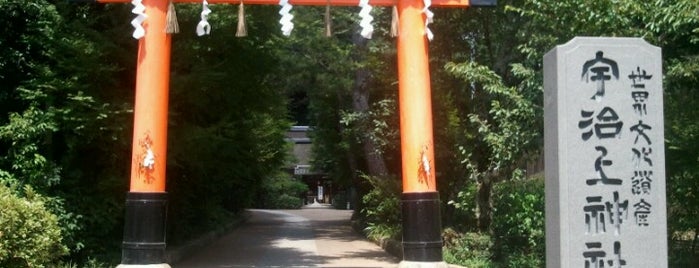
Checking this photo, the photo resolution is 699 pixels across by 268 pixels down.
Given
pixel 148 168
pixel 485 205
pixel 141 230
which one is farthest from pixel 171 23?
pixel 485 205

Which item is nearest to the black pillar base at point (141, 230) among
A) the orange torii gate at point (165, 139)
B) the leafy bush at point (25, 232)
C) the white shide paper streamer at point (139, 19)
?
the orange torii gate at point (165, 139)

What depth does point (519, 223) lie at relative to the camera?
41.4 feet

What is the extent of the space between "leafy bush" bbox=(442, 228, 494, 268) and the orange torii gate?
2.85 m

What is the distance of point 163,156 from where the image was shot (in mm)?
10898

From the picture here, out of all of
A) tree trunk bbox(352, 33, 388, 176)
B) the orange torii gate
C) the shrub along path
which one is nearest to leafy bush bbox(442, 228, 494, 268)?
the shrub along path

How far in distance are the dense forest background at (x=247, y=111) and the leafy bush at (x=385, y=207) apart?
0.27ft

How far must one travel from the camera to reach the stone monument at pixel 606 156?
6.93m

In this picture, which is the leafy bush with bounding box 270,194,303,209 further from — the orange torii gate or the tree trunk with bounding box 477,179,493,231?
the orange torii gate

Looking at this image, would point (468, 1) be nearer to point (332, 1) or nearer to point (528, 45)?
point (528, 45)

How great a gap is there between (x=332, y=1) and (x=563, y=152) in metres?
5.35

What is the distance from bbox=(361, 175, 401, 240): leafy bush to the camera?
62.3 ft

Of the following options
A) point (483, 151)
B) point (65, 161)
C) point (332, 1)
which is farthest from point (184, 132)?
point (483, 151)

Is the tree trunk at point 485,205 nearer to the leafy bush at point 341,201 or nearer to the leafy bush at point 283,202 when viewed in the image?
the leafy bush at point 341,201

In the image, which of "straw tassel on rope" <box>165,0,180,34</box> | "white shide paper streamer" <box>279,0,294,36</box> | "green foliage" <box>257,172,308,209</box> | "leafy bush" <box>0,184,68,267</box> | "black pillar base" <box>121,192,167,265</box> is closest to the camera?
"leafy bush" <box>0,184,68,267</box>
